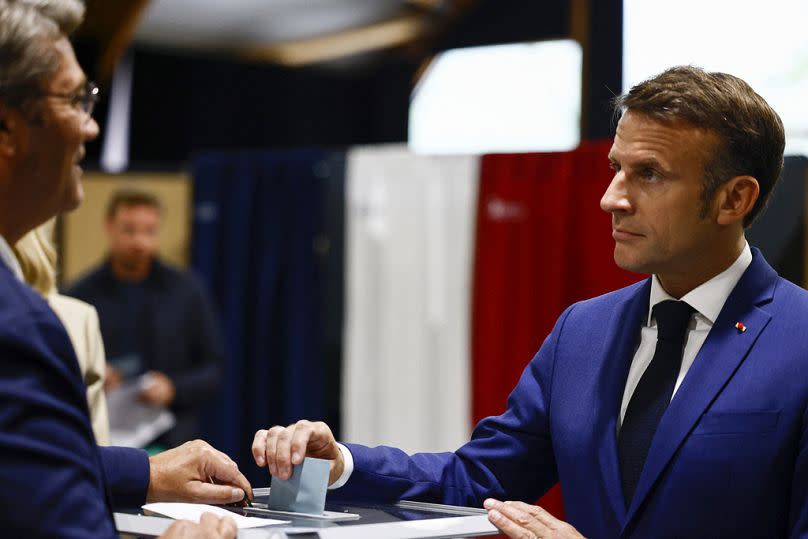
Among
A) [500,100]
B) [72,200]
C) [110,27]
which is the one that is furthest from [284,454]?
[110,27]

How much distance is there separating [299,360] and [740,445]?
11.9 ft

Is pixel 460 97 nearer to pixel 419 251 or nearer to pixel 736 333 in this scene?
pixel 419 251

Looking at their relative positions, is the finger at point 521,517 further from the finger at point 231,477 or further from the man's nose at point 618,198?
the man's nose at point 618,198

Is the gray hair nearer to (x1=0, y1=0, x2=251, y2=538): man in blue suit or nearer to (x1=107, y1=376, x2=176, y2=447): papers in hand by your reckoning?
(x1=0, y1=0, x2=251, y2=538): man in blue suit

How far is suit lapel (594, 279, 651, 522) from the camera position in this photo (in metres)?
1.84

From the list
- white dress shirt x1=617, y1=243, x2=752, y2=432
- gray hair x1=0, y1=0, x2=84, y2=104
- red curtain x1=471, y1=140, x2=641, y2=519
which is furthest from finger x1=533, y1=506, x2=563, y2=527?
red curtain x1=471, y1=140, x2=641, y2=519

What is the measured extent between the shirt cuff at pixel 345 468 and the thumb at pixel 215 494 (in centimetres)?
19

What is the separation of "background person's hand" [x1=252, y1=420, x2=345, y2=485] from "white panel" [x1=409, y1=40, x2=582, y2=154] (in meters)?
3.42

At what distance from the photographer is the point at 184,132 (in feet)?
22.4

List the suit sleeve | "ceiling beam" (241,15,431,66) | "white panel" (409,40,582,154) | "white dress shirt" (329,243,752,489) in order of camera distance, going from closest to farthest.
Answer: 1. "white dress shirt" (329,243,752,489)
2. the suit sleeve
3. "white panel" (409,40,582,154)
4. "ceiling beam" (241,15,431,66)

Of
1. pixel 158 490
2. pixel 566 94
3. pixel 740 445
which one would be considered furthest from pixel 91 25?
pixel 740 445

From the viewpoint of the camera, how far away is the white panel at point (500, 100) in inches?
215

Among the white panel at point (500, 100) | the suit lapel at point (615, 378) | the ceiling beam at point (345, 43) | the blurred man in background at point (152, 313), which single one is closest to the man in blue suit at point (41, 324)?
the suit lapel at point (615, 378)

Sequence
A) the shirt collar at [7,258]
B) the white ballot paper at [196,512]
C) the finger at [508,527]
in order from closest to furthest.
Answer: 1. the shirt collar at [7,258]
2. the white ballot paper at [196,512]
3. the finger at [508,527]
